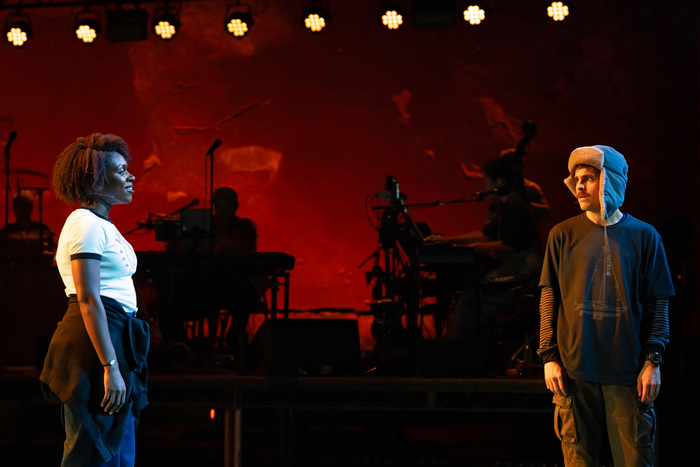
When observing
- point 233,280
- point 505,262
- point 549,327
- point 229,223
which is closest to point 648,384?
point 549,327

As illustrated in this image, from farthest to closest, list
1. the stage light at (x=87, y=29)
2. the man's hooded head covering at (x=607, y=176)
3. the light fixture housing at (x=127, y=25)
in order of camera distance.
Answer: the stage light at (x=87, y=29) → the light fixture housing at (x=127, y=25) → the man's hooded head covering at (x=607, y=176)

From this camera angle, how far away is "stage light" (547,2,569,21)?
20.4 feet

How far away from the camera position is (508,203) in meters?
4.24

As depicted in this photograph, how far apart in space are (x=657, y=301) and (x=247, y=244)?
4111mm

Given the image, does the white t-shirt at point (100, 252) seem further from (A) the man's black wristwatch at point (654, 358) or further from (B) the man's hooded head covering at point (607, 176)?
(A) the man's black wristwatch at point (654, 358)

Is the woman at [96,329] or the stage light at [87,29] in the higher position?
the stage light at [87,29]

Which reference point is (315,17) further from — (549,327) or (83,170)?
(549,327)

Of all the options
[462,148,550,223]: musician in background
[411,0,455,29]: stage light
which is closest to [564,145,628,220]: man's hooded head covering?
[462,148,550,223]: musician in background

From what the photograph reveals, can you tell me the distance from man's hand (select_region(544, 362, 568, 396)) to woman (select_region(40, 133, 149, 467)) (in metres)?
1.18

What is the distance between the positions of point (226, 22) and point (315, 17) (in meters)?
0.82

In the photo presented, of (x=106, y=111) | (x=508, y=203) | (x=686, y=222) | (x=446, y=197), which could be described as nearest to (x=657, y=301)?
(x=508, y=203)

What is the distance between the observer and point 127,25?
6.65 metres

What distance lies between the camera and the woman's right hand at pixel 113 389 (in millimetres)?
1887

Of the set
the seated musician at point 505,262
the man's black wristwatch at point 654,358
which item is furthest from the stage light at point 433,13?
the man's black wristwatch at point 654,358
